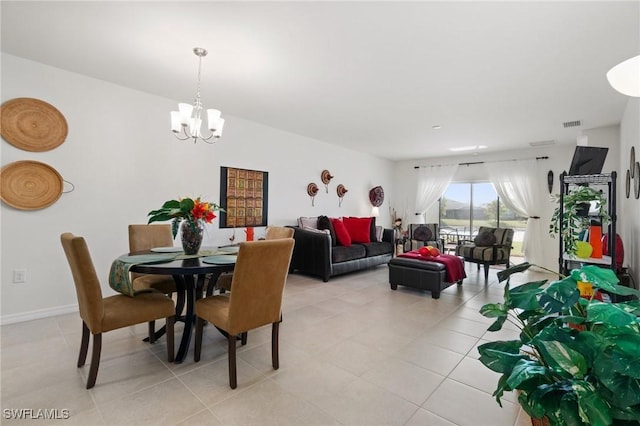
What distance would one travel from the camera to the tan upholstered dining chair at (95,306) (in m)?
1.73

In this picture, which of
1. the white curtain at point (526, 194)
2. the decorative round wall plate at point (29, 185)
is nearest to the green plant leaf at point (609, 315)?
the decorative round wall plate at point (29, 185)

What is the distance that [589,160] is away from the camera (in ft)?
9.50

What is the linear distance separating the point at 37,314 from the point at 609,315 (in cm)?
420

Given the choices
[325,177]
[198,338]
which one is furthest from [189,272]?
[325,177]

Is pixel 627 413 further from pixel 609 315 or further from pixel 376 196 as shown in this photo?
pixel 376 196

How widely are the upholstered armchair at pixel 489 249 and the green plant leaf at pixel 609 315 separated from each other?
432 cm

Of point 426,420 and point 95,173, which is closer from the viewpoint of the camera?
point 426,420

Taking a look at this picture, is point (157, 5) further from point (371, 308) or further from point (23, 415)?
point (371, 308)

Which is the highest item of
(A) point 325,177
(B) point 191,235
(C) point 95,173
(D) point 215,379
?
(A) point 325,177

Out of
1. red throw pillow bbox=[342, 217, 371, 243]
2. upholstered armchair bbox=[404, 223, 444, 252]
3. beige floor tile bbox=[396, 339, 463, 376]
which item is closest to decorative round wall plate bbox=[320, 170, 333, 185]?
red throw pillow bbox=[342, 217, 371, 243]

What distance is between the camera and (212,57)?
263 cm

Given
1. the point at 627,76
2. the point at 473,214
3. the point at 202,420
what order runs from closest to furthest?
1. the point at 627,76
2. the point at 202,420
3. the point at 473,214

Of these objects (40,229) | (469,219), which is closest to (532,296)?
(40,229)

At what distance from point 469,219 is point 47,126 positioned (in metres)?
7.68
